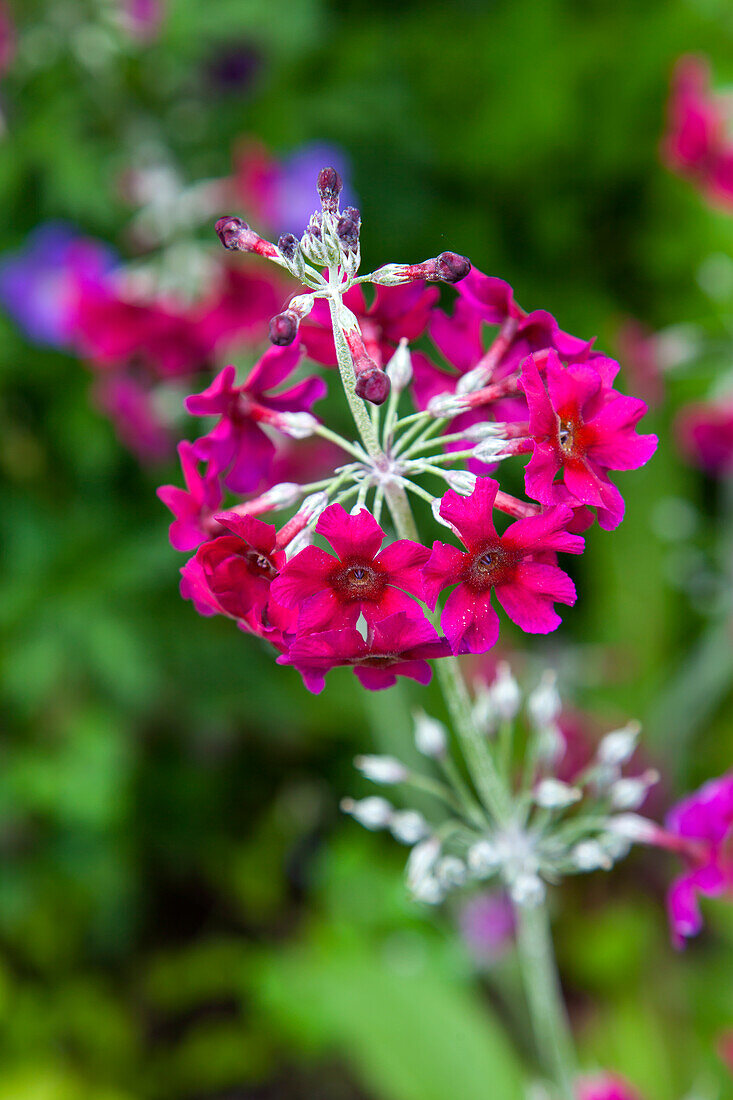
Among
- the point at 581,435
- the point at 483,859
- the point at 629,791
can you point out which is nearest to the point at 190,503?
the point at 581,435

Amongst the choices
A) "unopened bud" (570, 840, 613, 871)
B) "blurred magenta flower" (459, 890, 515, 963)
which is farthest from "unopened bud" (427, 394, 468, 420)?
"blurred magenta flower" (459, 890, 515, 963)

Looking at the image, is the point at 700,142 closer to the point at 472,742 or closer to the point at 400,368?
the point at 400,368

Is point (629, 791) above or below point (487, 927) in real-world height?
below

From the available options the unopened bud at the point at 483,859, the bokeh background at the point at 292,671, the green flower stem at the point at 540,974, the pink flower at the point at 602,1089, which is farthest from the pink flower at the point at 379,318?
the bokeh background at the point at 292,671

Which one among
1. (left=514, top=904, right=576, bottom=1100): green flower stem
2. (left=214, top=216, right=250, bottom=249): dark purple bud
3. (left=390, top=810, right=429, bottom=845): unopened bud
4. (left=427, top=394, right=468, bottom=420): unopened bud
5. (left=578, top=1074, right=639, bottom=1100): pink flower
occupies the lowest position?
(left=578, top=1074, right=639, bottom=1100): pink flower

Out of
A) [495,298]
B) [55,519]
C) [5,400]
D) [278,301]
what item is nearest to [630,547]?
[278,301]

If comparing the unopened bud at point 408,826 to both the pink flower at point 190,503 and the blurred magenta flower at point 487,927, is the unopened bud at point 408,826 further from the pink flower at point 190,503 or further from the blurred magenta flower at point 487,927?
the blurred magenta flower at point 487,927

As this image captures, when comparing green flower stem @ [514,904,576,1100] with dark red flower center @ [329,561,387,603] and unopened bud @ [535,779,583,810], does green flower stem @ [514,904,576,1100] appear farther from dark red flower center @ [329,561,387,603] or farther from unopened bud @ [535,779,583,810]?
dark red flower center @ [329,561,387,603]
